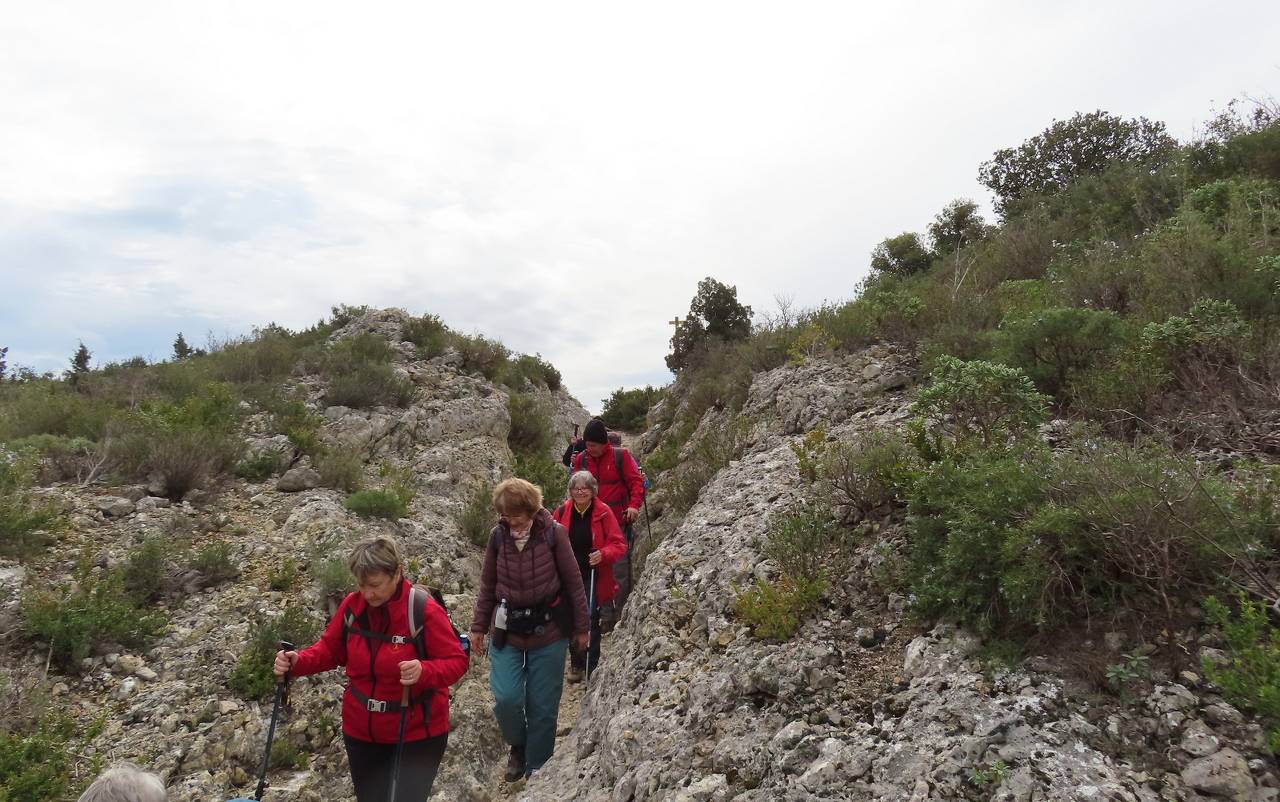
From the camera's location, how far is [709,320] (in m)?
19.2

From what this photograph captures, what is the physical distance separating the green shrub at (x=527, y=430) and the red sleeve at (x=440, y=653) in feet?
37.4

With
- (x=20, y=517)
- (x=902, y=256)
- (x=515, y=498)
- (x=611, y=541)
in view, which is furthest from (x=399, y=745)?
(x=902, y=256)

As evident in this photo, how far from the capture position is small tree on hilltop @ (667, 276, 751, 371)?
62.0 feet

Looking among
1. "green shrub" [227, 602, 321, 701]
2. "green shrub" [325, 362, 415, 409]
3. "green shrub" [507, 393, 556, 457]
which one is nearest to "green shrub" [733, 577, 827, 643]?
"green shrub" [227, 602, 321, 701]

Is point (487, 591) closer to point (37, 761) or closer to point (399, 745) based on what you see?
point (399, 745)

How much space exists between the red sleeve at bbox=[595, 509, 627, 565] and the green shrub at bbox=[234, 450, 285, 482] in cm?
671

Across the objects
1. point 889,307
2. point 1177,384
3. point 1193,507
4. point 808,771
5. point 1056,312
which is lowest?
point 808,771

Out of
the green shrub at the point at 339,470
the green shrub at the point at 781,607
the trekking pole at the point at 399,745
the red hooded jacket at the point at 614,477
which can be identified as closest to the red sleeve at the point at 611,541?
the red hooded jacket at the point at 614,477

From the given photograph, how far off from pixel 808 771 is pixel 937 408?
12.5 feet

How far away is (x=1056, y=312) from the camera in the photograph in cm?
611

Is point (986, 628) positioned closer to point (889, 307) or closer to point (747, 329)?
point (889, 307)

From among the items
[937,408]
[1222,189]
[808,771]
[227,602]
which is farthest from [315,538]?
[1222,189]

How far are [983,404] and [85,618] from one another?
8.51 m

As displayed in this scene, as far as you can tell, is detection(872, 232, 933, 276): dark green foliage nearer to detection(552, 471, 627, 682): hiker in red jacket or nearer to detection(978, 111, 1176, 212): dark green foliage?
detection(978, 111, 1176, 212): dark green foliage
